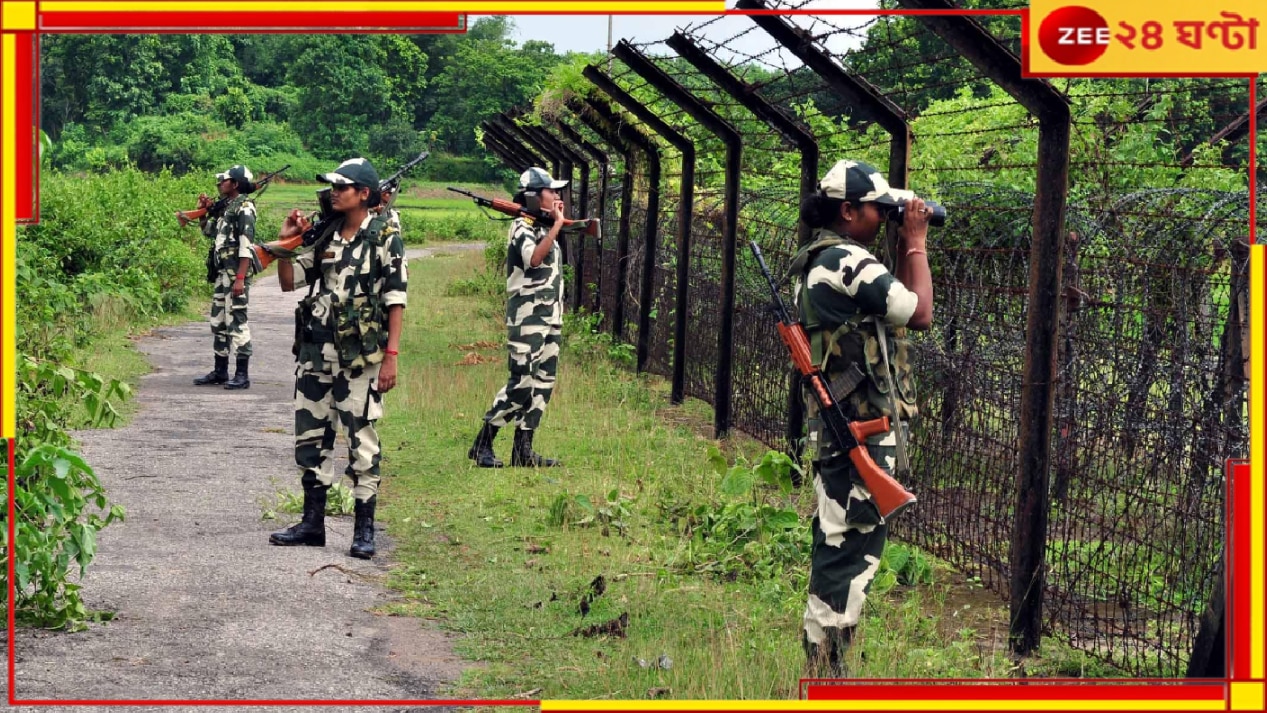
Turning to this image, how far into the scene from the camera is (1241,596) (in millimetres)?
3562

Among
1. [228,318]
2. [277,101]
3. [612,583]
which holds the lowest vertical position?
[612,583]

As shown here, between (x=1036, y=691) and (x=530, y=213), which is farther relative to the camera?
(x=530, y=213)

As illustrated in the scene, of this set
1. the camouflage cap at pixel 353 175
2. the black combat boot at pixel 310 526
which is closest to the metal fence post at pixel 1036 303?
the camouflage cap at pixel 353 175

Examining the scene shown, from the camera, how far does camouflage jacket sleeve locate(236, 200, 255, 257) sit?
12234mm

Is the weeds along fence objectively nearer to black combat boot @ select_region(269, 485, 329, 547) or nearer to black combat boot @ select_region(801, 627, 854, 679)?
black combat boot @ select_region(801, 627, 854, 679)

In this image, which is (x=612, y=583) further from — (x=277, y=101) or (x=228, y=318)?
(x=277, y=101)

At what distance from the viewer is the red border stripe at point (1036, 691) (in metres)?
3.61

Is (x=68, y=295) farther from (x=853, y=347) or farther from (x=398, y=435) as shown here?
(x=853, y=347)

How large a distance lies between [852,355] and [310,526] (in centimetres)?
331

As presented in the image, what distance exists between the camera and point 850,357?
15.8 feet

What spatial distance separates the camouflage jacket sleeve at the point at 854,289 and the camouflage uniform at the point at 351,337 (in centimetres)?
264

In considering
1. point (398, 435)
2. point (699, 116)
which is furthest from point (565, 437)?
point (699, 116)

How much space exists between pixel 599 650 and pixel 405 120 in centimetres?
4516

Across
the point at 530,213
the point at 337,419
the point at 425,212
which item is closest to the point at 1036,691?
the point at 337,419
